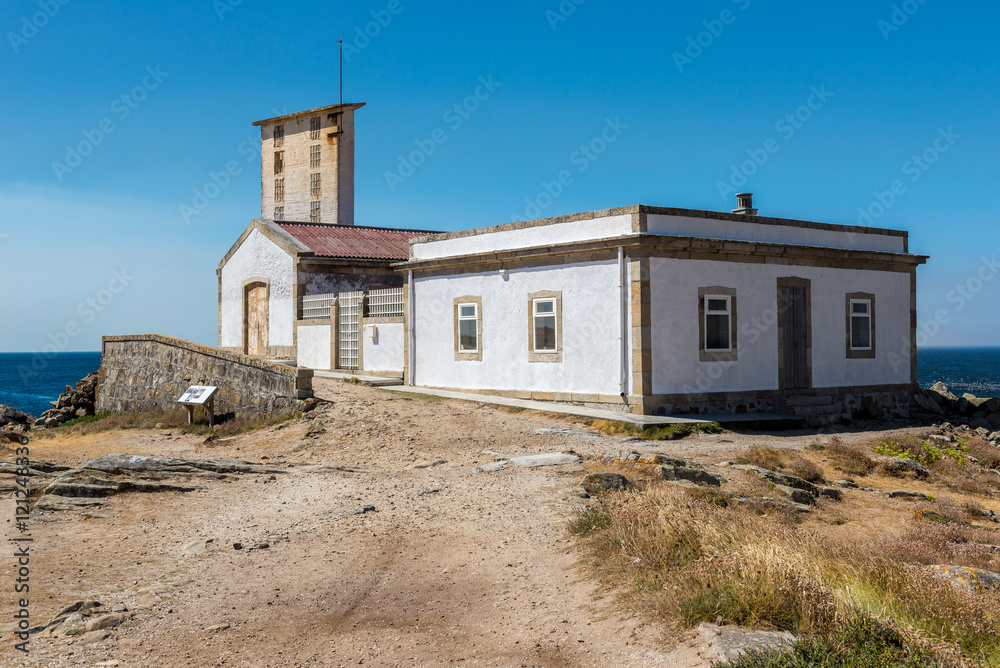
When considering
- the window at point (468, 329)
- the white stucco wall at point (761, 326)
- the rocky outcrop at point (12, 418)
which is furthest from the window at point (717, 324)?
the rocky outcrop at point (12, 418)

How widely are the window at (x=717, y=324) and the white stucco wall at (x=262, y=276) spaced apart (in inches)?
533

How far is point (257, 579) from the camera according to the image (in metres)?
6.89

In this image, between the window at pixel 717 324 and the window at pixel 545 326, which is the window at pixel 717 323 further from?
the window at pixel 545 326

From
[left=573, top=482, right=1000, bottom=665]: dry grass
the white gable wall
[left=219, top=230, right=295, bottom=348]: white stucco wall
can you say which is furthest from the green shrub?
[left=219, top=230, right=295, bottom=348]: white stucco wall

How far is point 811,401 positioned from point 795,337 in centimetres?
159

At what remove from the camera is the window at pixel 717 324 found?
17.0 meters

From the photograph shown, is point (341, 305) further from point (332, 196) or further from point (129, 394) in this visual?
point (332, 196)

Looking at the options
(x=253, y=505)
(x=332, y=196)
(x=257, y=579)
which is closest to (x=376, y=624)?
(x=257, y=579)

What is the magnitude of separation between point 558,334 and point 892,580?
12.4 m

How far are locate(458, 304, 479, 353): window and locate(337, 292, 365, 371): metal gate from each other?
427cm

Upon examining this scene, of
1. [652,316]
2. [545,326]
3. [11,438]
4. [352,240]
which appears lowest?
[11,438]

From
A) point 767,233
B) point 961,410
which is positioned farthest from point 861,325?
point 961,410

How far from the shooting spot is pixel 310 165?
33.9m

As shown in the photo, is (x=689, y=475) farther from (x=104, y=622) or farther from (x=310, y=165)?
(x=310, y=165)
